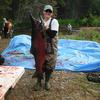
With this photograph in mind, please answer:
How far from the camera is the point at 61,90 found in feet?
27.7

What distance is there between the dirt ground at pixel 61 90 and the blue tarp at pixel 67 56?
77 cm

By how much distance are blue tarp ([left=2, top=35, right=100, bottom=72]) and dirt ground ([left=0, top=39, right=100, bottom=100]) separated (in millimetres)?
766

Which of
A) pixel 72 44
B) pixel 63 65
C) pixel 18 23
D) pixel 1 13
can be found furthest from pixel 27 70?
pixel 1 13

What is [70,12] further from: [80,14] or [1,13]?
[1,13]

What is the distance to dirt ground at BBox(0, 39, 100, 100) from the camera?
7.95 m

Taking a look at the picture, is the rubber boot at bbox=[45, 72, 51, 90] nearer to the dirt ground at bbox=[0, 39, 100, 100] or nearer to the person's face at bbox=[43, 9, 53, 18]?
the dirt ground at bbox=[0, 39, 100, 100]

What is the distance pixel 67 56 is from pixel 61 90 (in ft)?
11.6

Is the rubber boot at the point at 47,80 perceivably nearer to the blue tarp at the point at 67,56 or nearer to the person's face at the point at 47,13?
the person's face at the point at 47,13

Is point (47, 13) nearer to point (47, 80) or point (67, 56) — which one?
point (47, 80)

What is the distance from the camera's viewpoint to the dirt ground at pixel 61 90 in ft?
26.1

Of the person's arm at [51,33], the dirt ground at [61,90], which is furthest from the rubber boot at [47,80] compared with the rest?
the person's arm at [51,33]

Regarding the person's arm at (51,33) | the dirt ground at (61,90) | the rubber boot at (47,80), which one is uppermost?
the person's arm at (51,33)

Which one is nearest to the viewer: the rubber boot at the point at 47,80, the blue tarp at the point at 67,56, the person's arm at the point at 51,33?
the person's arm at the point at 51,33

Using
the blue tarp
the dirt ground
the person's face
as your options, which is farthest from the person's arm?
the blue tarp
